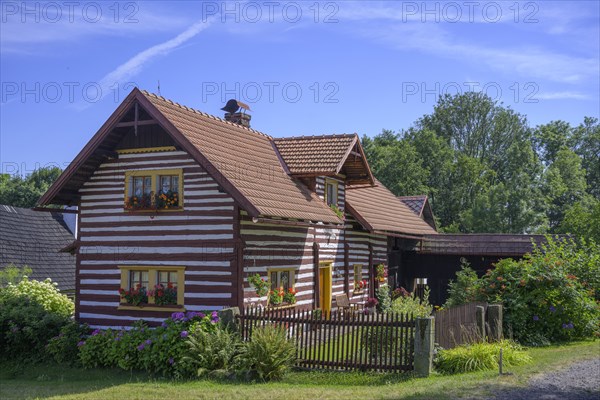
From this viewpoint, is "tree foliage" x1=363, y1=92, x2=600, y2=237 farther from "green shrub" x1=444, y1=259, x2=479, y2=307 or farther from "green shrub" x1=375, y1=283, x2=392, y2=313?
"green shrub" x1=444, y1=259, x2=479, y2=307

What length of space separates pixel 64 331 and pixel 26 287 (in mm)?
4327

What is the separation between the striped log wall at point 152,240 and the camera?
55.2 feet

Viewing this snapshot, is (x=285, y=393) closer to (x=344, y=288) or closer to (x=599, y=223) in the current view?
(x=344, y=288)

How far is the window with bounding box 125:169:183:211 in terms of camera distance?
690 inches

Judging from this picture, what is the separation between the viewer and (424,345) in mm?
13227

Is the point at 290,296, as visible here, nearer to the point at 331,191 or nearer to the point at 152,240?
the point at 152,240

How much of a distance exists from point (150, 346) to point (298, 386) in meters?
4.12

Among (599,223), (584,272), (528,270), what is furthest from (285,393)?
(599,223)

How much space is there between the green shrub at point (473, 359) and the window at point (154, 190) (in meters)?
8.07

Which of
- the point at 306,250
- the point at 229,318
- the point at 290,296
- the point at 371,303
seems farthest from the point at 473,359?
the point at 371,303

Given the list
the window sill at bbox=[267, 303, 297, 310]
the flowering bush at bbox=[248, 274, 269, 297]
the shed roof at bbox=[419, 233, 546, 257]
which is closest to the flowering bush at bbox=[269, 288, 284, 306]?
the window sill at bbox=[267, 303, 297, 310]

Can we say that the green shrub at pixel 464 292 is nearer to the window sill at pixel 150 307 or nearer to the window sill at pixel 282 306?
the window sill at pixel 282 306

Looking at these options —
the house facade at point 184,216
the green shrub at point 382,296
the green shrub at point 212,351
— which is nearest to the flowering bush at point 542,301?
the house facade at point 184,216

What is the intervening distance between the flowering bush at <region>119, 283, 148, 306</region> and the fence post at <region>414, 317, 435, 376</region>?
8.05 m
